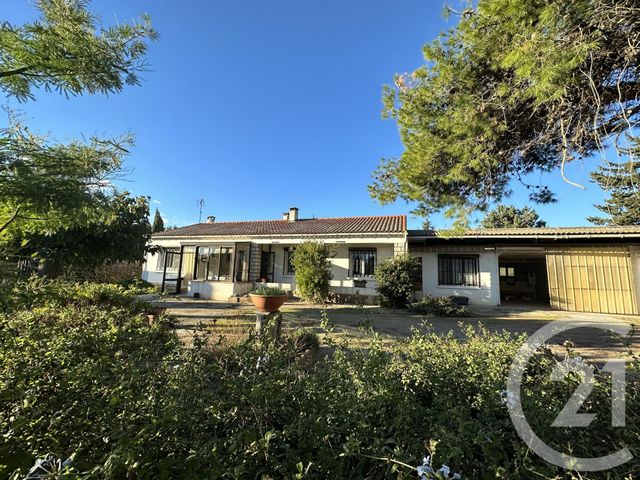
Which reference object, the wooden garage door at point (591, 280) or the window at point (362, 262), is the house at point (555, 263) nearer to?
the wooden garage door at point (591, 280)

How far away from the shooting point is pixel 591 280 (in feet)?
42.4

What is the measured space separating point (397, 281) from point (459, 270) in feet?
14.1

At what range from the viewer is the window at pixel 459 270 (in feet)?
47.2

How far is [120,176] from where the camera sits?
1972mm

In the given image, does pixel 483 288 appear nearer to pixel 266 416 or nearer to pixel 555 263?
pixel 555 263

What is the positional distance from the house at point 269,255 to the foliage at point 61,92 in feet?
42.7

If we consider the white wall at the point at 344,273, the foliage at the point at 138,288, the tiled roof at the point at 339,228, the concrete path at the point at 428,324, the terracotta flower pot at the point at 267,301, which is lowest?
the concrete path at the point at 428,324

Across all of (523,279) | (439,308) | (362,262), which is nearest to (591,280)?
(439,308)

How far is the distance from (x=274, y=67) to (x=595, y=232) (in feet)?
49.1

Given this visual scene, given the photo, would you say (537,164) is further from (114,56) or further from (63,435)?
(63,435)

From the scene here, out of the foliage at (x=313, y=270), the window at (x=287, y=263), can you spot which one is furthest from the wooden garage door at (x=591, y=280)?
the window at (x=287, y=263)

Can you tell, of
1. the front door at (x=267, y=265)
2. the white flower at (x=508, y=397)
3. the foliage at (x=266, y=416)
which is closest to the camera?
the foliage at (x=266, y=416)
